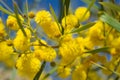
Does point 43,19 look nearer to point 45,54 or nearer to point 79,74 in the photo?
point 45,54

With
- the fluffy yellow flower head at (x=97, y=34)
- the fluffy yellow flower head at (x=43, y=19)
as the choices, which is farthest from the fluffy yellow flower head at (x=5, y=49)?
the fluffy yellow flower head at (x=97, y=34)

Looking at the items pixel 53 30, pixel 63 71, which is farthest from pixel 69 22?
pixel 63 71

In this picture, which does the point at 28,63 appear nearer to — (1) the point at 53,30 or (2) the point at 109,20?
(1) the point at 53,30

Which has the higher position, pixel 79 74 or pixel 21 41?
pixel 21 41

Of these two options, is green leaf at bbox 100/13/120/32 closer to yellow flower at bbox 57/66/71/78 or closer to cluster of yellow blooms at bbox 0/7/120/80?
cluster of yellow blooms at bbox 0/7/120/80

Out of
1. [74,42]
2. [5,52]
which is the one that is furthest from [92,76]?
[5,52]

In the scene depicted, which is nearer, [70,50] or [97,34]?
[70,50]
